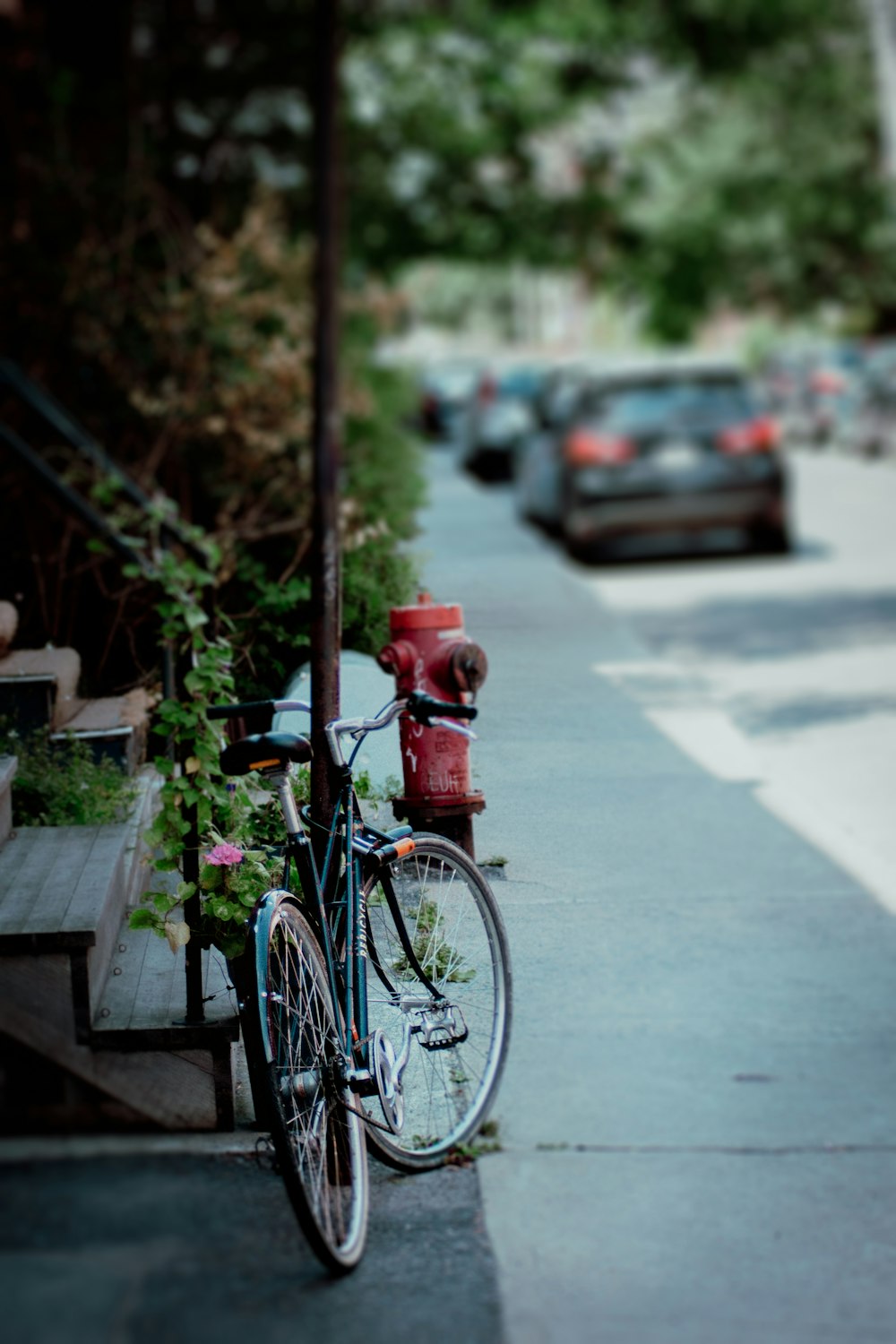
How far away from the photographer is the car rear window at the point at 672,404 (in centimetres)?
1567

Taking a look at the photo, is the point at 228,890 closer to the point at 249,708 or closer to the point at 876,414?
the point at 249,708

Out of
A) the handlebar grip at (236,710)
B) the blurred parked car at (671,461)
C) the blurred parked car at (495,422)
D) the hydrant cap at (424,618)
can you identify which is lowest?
the handlebar grip at (236,710)

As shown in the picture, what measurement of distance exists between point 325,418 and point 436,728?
960 mm

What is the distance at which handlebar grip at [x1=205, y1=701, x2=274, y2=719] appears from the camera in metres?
3.98

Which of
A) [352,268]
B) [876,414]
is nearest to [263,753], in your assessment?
[352,268]

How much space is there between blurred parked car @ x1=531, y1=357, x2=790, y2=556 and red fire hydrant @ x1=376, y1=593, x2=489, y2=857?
37.3ft

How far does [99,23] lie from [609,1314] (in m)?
14.3

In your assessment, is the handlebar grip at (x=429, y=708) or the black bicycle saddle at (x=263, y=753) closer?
the black bicycle saddle at (x=263, y=753)

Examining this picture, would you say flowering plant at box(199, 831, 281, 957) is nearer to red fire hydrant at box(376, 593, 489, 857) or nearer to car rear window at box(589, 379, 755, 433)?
red fire hydrant at box(376, 593, 489, 857)

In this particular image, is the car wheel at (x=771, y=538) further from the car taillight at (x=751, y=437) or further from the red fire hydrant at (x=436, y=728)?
the red fire hydrant at (x=436, y=728)

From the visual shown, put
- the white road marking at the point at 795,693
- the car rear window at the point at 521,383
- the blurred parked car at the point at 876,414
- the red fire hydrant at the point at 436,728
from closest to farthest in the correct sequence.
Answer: the red fire hydrant at the point at 436,728, the white road marking at the point at 795,693, the car rear window at the point at 521,383, the blurred parked car at the point at 876,414

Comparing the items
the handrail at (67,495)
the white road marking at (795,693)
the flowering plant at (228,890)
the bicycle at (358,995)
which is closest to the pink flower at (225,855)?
the flowering plant at (228,890)

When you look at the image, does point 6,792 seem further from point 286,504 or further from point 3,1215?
point 286,504

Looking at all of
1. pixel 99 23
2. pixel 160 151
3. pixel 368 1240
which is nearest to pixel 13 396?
pixel 160 151
